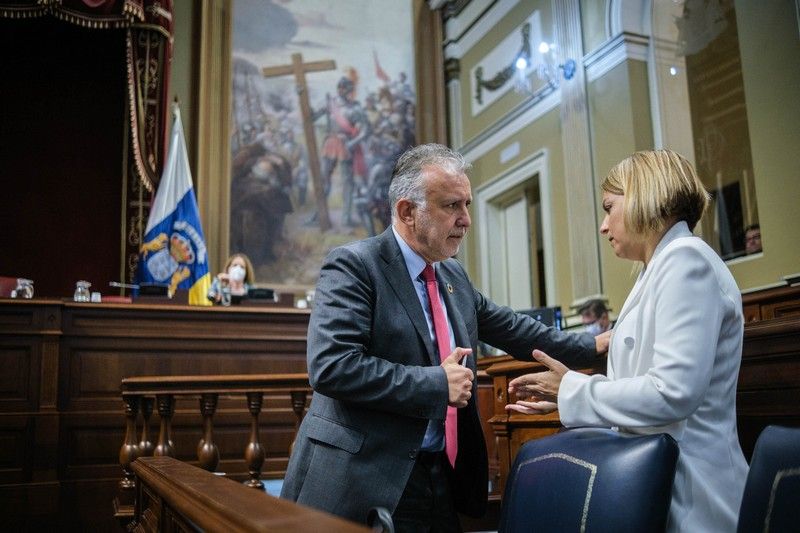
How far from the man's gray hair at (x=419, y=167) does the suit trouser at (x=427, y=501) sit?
0.68 metres

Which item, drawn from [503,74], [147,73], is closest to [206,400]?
[147,73]

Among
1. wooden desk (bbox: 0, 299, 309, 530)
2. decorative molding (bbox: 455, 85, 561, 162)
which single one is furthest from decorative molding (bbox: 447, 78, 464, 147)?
wooden desk (bbox: 0, 299, 309, 530)

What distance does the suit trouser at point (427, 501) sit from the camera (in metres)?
1.95

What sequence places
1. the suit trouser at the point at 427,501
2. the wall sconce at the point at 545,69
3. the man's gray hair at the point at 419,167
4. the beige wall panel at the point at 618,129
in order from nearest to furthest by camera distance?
the suit trouser at the point at 427,501 < the man's gray hair at the point at 419,167 < the beige wall panel at the point at 618,129 < the wall sconce at the point at 545,69

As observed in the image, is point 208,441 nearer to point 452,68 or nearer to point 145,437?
point 145,437

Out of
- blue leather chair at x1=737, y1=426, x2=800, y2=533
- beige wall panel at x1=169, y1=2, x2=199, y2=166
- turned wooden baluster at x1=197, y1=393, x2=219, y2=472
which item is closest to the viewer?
blue leather chair at x1=737, y1=426, x2=800, y2=533

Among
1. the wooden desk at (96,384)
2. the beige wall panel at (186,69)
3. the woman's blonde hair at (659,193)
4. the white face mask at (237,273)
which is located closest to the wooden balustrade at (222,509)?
the woman's blonde hair at (659,193)

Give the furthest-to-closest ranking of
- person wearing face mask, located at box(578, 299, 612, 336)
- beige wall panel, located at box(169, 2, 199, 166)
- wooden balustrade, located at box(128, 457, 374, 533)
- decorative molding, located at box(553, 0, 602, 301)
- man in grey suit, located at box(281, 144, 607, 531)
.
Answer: beige wall panel, located at box(169, 2, 199, 166) < decorative molding, located at box(553, 0, 602, 301) < person wearing face mask, located at box(578, 299, 612, 336) < man in grey suit, located at box(281, 144, 607, 531) < wooden balustrade, located at box(128, 457, 374, 533)

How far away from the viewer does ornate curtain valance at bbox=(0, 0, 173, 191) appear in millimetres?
7375

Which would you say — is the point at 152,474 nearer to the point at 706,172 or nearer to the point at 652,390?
the point at 652,390

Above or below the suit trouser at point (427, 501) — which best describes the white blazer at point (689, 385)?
above

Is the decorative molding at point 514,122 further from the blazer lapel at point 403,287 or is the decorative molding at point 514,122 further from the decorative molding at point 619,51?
the blazer lapel at point 403,287

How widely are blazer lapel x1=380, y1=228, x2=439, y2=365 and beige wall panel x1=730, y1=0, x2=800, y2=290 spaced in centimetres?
430

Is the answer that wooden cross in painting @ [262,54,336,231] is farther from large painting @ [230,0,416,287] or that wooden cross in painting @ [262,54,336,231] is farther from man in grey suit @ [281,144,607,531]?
man in grey suit @ [281,144,607,531]
